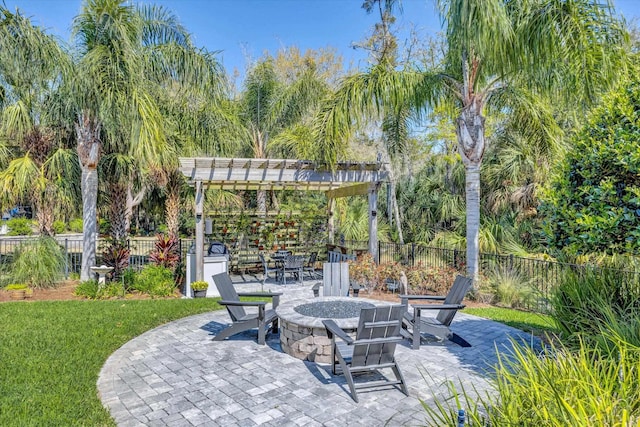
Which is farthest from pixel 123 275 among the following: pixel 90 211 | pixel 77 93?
pixel 77 93

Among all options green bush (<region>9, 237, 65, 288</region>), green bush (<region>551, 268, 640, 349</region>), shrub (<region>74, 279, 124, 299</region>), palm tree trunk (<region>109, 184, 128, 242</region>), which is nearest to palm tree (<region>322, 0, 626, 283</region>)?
green bush (<region>551, 268, 640, 349</region>)

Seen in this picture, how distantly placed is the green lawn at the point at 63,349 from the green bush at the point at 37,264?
5.79 feet

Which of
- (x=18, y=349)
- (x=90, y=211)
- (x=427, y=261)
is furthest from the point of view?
(x=427, y=261)

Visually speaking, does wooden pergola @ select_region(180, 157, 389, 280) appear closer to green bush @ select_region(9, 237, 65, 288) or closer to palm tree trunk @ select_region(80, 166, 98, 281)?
palm tree trunk @ select_region(80, 166, 98, 281)

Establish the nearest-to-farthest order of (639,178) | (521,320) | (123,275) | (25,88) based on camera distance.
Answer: (639,178) → (521,320) → (25,88) → (123,275)

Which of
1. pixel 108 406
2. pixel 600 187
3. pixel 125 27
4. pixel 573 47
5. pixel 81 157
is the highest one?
pixel 125 27

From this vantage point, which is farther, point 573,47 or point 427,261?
point 427,261

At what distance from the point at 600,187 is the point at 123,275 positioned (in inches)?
393

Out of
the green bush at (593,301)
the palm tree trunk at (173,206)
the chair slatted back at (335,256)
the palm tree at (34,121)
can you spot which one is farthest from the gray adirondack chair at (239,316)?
the palm tree trunk at (173,206)

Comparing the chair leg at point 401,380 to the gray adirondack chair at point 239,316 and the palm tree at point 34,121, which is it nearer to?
the gray adirondack chair at point 239,316

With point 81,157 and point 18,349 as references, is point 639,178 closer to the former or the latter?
point 18,349

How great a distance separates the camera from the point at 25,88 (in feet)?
29.9

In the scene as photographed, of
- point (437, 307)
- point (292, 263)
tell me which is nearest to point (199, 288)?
point (292, 263)

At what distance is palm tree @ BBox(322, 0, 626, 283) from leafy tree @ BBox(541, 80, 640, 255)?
2.97 metres
